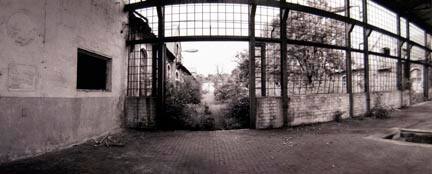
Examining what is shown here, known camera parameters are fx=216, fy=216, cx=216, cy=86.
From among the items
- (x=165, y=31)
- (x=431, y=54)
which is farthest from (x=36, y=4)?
(x=431, y=54)

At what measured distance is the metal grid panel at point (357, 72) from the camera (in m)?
10.9

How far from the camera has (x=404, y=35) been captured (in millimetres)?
14828

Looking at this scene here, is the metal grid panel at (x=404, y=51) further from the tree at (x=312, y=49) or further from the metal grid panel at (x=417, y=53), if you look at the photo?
the tree at (x=312, y=49)

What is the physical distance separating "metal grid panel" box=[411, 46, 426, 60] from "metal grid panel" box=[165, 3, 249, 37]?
15593mm

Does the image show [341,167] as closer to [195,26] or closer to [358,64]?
[195,26]

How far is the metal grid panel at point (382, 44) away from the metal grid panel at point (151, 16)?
11.1 meters

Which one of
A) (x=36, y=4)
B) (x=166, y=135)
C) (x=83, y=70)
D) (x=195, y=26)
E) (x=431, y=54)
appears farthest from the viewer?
(x=431, y=54)

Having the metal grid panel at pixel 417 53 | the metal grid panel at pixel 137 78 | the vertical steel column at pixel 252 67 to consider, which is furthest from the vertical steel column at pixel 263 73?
the metal grid panel at pixel 417 53

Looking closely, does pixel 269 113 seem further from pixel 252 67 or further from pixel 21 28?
pixel 21 28

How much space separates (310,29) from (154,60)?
6.89 metres

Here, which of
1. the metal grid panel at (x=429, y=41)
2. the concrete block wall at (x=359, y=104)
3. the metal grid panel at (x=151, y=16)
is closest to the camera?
the metal grid panel at (x=151, y=16)

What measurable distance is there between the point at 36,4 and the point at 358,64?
1284 centimetres

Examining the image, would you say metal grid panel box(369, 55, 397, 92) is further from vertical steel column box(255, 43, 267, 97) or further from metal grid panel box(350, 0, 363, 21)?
vertical steel column box(255, 43, 267, 97)

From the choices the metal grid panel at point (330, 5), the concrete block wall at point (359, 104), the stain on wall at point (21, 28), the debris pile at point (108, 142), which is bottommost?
the debris pile at point (108, 142)
